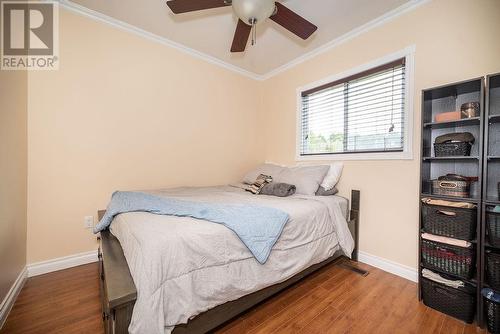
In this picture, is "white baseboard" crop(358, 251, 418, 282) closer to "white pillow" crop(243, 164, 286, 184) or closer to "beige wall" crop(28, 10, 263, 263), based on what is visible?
"white pillow" crop(243, 164, 286, 184)

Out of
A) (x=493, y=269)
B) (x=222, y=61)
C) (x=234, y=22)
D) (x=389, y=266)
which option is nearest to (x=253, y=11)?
(x=234, y=22)

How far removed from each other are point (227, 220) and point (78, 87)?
7.07 feet

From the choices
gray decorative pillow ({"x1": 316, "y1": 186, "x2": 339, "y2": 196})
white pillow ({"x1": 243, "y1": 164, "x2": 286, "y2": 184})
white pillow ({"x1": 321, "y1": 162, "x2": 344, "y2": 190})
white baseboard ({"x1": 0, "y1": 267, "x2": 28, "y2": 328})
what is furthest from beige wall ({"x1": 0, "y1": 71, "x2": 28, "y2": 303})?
white pillow ({"x1": 321, "y1": 162, "x2": 344, "y2": 190})

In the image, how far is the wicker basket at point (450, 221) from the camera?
4.67 ft

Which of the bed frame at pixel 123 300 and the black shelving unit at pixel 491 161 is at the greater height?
the black shelving unit at pixel 491 161

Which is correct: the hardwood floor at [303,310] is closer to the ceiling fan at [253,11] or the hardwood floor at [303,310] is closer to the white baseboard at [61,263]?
the white baseboard at [61,263]

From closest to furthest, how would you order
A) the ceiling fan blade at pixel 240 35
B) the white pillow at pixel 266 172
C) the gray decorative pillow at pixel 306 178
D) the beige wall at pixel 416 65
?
1. the beige wall at pixel 416 65
2. the ceiling fan blade at pixel 240 35
3. the gray decorative pillow at pixel 306 178
4. the white pillow at pixel 266 172

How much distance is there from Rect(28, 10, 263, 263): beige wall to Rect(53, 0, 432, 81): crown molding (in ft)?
0.22

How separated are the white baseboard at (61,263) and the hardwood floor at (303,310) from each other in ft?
0.24

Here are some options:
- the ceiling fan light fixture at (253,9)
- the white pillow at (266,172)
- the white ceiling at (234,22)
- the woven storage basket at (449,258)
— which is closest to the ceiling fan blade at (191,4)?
the ceiling fan light fixture at (253,9)

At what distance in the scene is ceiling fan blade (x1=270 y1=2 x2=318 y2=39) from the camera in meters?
1.66

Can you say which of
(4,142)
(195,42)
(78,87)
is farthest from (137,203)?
(195,42)

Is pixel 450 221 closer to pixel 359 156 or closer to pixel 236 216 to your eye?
pixel 359 156

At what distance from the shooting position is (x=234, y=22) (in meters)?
2.36
